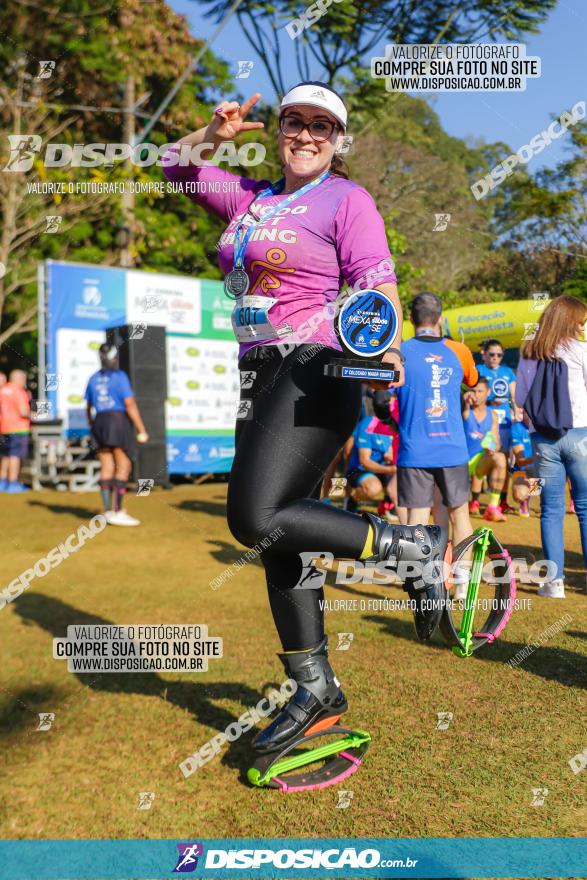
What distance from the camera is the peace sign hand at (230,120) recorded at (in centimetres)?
269

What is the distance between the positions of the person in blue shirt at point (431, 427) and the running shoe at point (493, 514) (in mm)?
4254

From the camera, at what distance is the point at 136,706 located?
3.44 metres

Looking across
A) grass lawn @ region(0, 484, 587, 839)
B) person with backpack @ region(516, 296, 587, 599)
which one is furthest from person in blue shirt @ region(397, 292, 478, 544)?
grass lawn @ region(0, 484, 587, 839)

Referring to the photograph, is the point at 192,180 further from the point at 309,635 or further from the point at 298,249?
the point at 309,635

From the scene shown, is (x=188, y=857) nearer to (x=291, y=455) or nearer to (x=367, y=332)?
(x=291, y=455)

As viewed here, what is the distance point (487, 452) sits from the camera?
9.62m

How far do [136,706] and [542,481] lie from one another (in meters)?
3.13

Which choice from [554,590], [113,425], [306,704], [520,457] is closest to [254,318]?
[306,704]

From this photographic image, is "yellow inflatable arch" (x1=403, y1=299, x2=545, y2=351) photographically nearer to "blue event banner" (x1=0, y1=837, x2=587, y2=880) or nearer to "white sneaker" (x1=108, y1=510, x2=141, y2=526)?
"white sneaker" (x1=108, y1=510, x2=141, y2=526)

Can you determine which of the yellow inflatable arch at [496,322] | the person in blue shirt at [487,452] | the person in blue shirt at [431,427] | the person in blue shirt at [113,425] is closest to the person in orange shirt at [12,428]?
the person in blue shirt at [113,425]

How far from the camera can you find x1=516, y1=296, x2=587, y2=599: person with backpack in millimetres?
5051

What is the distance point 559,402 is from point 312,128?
3.03 m

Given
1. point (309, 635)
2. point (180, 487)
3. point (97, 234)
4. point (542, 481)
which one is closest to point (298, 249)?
point (309, 635)

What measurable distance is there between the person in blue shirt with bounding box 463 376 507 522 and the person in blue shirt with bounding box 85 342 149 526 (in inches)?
157
